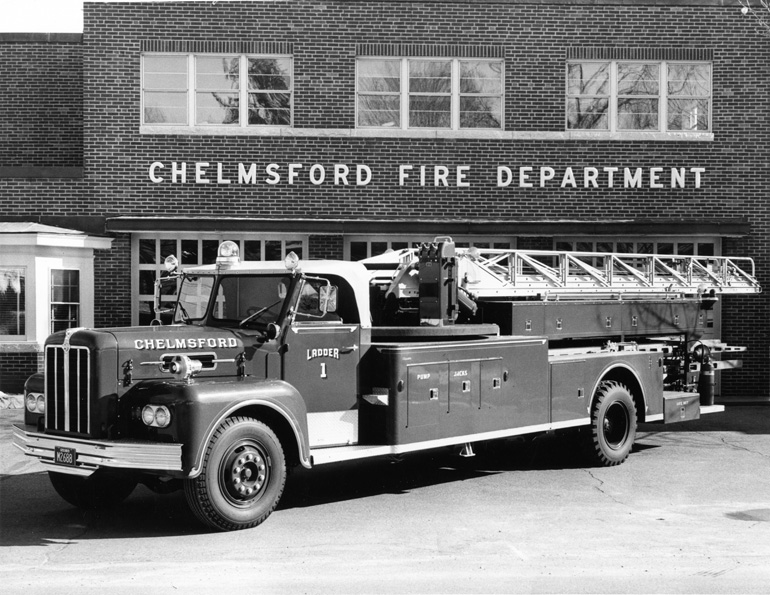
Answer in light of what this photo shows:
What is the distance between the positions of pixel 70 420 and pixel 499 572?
3758 mm

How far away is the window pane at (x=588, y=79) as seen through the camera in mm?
18391

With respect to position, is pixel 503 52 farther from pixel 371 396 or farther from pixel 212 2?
pixel 371 396

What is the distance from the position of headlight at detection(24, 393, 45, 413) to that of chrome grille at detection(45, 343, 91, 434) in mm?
177

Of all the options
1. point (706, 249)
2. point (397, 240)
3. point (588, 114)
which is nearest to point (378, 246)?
point (397, 240)

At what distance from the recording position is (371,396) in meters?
9.06

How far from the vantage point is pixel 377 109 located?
59.6ft

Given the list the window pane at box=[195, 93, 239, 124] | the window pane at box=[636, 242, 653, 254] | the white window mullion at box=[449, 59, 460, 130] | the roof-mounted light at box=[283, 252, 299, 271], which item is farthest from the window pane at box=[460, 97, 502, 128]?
the roof-mounted light at box=[283, 252, 299, 271]

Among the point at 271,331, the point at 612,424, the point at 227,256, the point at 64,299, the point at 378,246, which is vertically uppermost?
the point at 378,246

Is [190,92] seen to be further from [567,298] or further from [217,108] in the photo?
[567,298]

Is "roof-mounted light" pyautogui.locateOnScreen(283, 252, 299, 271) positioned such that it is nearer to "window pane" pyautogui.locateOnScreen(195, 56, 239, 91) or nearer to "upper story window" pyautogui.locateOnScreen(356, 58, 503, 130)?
"upper story window" pyautogui.locateOnScreen(356, 58, 503, 130)

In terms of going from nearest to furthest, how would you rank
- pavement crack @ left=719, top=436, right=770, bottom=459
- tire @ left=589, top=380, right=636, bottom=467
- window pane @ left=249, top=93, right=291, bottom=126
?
1. tire @ left=589, top=380, right=636, bottom=467
2. pavement crack @ left=719, top=436, right=770, bottom=459
3. window pane @ left=249, top=93, right=291, bottom=126

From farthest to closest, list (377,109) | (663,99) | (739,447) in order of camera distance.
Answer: (663,99)
(377,109)
(739,447)

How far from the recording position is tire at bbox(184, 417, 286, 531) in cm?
763

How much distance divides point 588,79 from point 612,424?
8954mm
